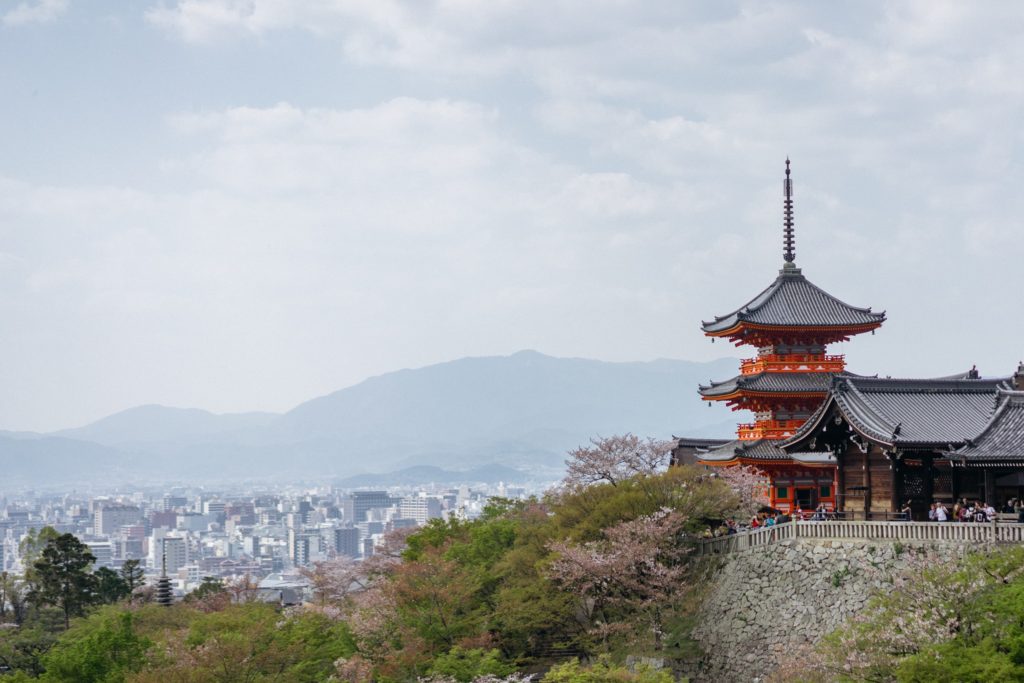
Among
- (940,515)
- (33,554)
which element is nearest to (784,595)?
(940,515)

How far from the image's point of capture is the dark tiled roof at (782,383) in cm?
4241

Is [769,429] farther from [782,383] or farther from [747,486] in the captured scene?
[747,486]

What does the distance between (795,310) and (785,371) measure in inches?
81.1

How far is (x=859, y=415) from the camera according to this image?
34.0 meters

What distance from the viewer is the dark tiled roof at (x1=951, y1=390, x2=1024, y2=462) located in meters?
30.9

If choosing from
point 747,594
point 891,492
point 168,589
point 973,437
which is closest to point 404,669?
point 747,594

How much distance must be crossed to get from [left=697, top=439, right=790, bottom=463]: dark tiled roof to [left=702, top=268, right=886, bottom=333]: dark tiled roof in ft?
12.3

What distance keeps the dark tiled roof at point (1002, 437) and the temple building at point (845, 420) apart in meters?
0.03

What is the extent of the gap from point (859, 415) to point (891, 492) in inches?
80.1

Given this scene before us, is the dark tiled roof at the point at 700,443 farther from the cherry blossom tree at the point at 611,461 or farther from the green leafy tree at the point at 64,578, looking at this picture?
the green leafy tree at the point at 64,578

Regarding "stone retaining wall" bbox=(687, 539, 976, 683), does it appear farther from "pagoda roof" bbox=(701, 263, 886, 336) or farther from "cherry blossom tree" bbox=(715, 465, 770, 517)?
"pagoda roof" bbox=(701, 263, 886, 336)

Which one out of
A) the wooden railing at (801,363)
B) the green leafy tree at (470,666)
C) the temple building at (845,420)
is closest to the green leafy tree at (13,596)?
the temple building at (845,420)

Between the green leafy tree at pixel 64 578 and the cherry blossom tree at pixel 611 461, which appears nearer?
the cherry blossom tree at pixel 611 461

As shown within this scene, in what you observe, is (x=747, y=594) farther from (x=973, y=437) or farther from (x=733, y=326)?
(x=733, y=326)
